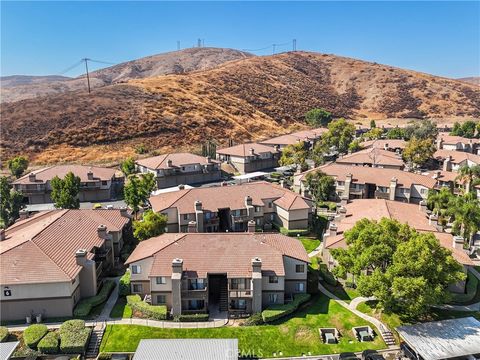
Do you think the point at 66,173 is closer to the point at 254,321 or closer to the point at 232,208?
the point at 232,208

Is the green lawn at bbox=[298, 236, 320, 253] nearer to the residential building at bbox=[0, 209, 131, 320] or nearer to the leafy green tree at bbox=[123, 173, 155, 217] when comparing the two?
the leafy green tree at bbox=[123, 173, 155, 217]

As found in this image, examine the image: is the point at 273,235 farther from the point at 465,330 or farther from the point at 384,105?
the point at 384,105

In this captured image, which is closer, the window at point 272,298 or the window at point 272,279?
the window at point 272,279

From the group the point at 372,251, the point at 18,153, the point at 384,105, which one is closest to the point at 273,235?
the point at 372,251

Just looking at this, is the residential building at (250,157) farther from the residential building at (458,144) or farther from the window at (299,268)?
the window at (299,268)

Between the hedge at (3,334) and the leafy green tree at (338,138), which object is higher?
the leafy green tree at (338,138)

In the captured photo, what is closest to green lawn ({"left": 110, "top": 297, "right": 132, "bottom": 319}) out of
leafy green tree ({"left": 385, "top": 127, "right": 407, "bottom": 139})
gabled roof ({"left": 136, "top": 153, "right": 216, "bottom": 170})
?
gabled roof ({"left": 136, "top": 153, "right": 216, "bottom": 170})

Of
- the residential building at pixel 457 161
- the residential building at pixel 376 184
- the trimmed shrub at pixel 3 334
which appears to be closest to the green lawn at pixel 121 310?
the trimmed shrub at pixel 3 334
